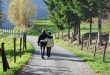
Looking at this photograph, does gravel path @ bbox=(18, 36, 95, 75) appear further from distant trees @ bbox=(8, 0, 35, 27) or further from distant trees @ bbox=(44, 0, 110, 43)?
distant trees @ bbox=(8, 0, 35, 27)

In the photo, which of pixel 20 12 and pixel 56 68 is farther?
pixel 20 12

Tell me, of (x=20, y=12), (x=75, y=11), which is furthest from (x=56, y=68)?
(x=20, y=12)

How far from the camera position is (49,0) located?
58188 mm

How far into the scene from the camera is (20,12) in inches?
3561

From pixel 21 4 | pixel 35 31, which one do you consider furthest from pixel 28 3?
pixel 35 31

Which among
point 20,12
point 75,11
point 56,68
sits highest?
point 75,11

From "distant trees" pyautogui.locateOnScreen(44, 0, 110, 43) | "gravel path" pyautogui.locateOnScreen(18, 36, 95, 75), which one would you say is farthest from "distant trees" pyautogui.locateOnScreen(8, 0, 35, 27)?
"gravel path" pyautogui.locateOnScreen(18, 36, 95, 75)

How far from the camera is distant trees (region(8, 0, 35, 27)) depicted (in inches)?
3556

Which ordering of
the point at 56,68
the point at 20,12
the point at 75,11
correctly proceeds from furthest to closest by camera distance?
the point at 20,12 → the point at 75,11 → the point at 56,68

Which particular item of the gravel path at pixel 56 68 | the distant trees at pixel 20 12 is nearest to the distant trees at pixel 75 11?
the gravel path at pixel 56 68

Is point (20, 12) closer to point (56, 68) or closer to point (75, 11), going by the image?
point (75, 11)

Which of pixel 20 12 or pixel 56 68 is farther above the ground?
pixel 20 12

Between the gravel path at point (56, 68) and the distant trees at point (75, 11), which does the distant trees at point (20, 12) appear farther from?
the gravel path at point (56, 68)

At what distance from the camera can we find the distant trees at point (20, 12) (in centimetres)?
9031
